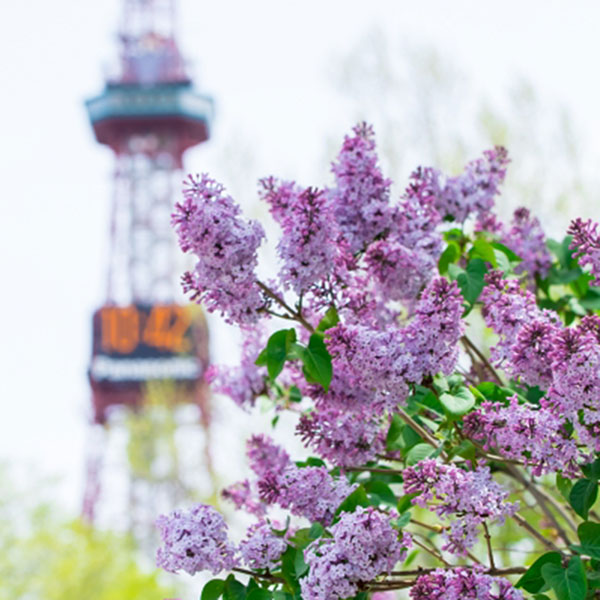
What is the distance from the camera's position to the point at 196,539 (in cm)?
238

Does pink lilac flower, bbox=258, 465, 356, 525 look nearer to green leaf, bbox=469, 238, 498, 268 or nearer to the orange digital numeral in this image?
green leaf, bbox=469, 238, 498, 268

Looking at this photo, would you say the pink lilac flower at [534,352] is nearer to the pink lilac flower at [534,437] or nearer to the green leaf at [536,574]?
the pink lilac flower at [534,437]

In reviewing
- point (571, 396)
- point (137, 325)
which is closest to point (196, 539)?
point (571, 396)

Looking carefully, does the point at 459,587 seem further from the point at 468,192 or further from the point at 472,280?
the point at 468,192

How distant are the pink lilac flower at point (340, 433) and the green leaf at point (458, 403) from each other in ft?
1.41

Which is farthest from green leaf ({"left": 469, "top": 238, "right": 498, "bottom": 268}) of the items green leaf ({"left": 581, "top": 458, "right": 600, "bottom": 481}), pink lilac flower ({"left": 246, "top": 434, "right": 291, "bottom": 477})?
pink lilac flower ({"left": 246, "top": 434, "right": 291, "bottom": 477})

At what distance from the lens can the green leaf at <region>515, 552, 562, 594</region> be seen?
2221 mm

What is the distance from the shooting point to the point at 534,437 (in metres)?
2.17

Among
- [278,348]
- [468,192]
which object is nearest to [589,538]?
[278,348]

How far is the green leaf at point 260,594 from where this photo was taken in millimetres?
2404

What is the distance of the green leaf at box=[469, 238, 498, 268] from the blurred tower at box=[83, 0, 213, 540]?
26368 millimetres

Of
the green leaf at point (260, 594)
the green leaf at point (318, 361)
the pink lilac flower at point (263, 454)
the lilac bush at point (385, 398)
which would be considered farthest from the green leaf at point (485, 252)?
the green leaf at point (260, 594)

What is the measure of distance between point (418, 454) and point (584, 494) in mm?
412

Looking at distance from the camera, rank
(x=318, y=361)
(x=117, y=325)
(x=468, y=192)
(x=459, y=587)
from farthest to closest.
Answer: (x=117, y=325)
(x=468, y=192)
(x=318, y=361)
(x=459, y=587)
